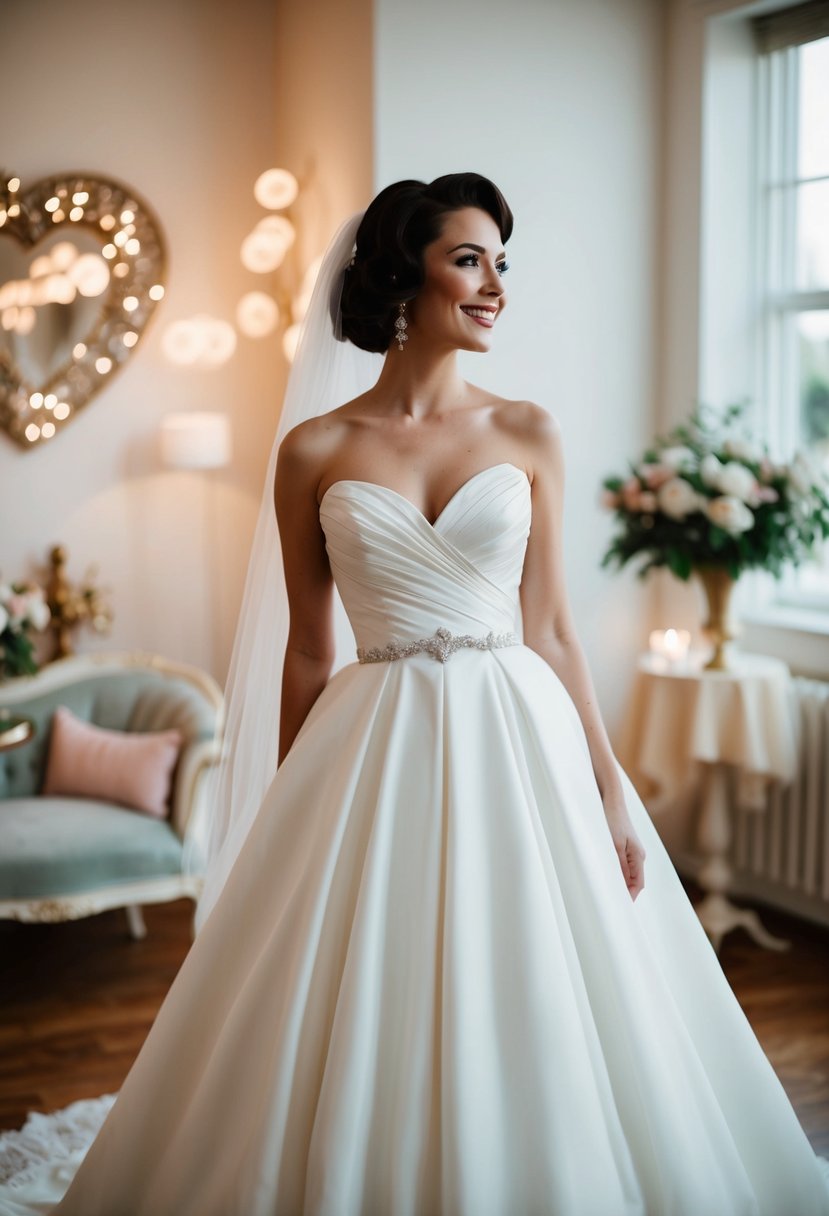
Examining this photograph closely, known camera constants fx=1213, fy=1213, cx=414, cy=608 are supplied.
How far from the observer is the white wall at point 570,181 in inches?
151

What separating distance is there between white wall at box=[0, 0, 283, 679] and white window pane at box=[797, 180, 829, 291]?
2.05 metres

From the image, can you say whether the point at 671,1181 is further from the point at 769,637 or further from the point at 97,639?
the point at 97,639

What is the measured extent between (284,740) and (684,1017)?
818 mm

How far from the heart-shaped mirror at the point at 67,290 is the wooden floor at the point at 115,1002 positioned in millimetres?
1838

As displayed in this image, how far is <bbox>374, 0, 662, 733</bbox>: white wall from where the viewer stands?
12.6 feet

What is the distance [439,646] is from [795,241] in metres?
2.90

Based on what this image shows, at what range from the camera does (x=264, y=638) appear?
2.35 m

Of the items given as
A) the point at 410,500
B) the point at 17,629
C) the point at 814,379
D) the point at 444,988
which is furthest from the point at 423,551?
the point at 814,379

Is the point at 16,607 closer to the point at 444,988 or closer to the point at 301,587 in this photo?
the point at 301,587

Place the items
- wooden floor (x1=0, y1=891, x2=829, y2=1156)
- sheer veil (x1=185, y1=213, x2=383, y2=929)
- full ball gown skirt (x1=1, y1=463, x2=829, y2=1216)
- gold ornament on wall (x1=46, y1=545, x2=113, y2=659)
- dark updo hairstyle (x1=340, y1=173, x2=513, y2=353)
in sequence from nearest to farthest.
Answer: full ball gown skirt (x1=1, y1=463, x2=829, y2=1216)
dark updo hairstyle (x1=340, y1=173, x2=513, y2=353)
sheer veil (x1=185, y1=213, x2=383, y2=929)
wooden floor (x1=0, y1=891, x2=829, y2=1156)
gold ornament on wall (x1=46, y1=545, x2=113, y2=659)

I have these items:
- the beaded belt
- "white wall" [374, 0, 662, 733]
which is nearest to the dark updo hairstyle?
the beaded belt

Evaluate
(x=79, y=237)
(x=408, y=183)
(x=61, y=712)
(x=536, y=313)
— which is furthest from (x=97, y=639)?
(x=408, y=183)

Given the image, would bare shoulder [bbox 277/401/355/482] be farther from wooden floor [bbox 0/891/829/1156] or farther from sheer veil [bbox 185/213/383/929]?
wooden floor [bbox 0/891/829/1156]

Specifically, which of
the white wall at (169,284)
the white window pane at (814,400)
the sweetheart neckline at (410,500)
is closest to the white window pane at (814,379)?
the white window pane at (814,400)
